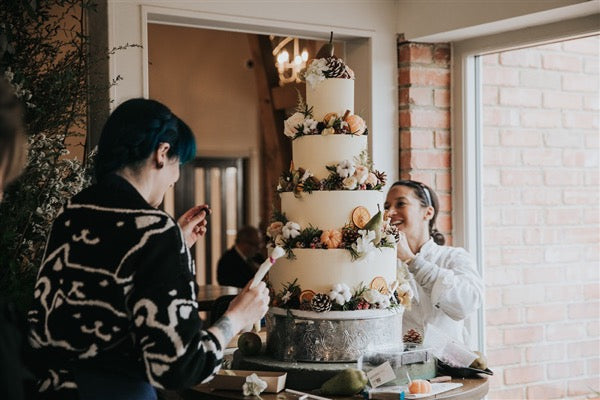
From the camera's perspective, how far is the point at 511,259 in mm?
4309

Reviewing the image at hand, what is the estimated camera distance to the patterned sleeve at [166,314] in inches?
75.8

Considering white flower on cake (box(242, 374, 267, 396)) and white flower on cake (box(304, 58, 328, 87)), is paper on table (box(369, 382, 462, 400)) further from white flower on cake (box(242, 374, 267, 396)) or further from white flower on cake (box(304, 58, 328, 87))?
white flower on cake (box(304, 58, 328, 87))

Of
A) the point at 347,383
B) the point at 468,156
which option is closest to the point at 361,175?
the point at 347,383

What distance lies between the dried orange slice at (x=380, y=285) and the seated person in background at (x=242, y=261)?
3.56 metres

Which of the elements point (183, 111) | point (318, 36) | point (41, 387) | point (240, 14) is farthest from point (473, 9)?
point (183, 111)

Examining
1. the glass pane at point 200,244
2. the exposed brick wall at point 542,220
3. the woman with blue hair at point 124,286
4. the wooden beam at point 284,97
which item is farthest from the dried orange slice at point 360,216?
the glass pane at point 200,244

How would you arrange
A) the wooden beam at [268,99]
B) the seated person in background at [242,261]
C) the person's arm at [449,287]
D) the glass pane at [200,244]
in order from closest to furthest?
1. the person's arm at [449,287]
2. the seated person in background at [242,261]
3. the wooden beam at [268,99]
4. the glass pane at [200,244]

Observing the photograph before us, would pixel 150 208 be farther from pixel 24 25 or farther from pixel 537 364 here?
→ pixel 537 364

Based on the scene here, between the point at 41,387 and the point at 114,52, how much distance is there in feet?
6.33

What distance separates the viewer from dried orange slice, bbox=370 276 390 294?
118 inches

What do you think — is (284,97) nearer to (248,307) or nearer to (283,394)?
(283,394)

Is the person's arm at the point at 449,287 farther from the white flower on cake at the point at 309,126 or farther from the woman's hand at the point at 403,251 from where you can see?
the white flower on cake at the point at 309,126

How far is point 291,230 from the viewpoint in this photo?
303 centimetres

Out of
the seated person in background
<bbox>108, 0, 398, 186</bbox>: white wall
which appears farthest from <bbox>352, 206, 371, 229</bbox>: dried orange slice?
the seated person in background
